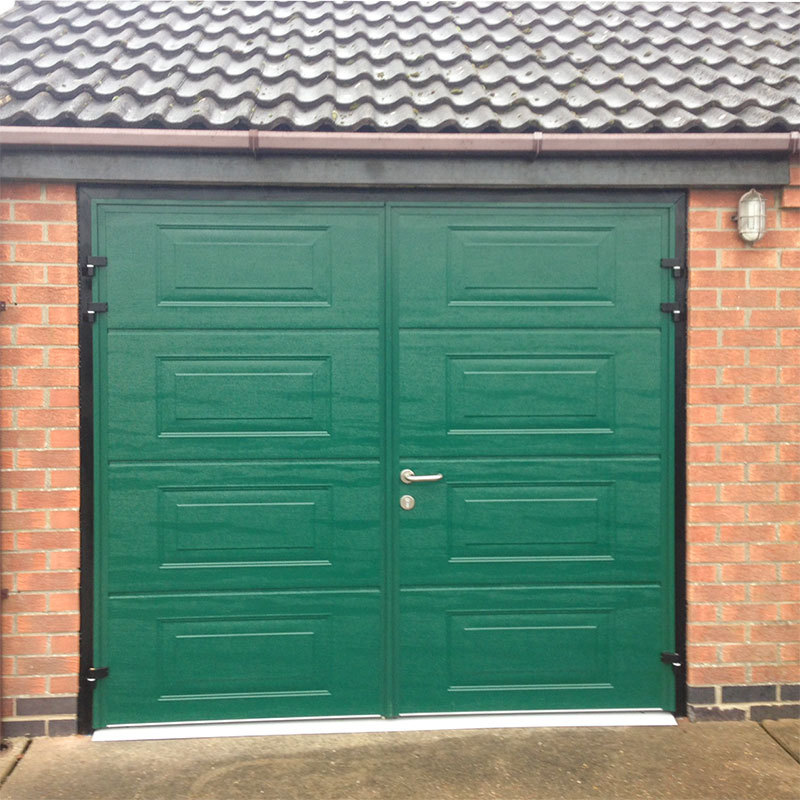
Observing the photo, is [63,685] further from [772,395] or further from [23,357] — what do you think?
[772,395]

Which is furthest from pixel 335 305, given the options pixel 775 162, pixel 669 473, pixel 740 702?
pixel 740 702

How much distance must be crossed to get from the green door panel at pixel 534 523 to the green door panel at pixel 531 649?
97 millimetres

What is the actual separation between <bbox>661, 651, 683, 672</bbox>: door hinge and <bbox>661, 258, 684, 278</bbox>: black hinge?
195 centimetres

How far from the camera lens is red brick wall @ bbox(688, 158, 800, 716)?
4004mm

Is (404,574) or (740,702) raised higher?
(404,574)

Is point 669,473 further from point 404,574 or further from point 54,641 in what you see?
point 54,641

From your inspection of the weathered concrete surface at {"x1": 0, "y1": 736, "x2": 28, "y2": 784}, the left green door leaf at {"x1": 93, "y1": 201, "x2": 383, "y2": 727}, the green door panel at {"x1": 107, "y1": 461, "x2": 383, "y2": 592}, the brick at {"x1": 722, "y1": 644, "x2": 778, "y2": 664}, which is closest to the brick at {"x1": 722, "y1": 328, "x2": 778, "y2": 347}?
the brick at {"x1": 722, "y1": 644, "x2": 778, "y2": 664}

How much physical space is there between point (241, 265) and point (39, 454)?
1.35 metres

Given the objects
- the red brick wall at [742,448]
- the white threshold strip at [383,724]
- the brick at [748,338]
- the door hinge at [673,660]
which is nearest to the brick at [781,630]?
the red brick wall at [742,448]

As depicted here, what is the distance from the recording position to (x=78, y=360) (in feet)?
12.6

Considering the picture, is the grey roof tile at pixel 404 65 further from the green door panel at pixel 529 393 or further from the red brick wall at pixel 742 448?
the green door panel at pixel 529 393

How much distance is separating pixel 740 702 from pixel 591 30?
3.95 meters

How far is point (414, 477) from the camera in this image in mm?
3955

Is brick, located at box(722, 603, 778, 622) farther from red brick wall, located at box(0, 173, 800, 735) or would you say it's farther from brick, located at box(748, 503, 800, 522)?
brick, located at box(748, 503, 800, 522)
